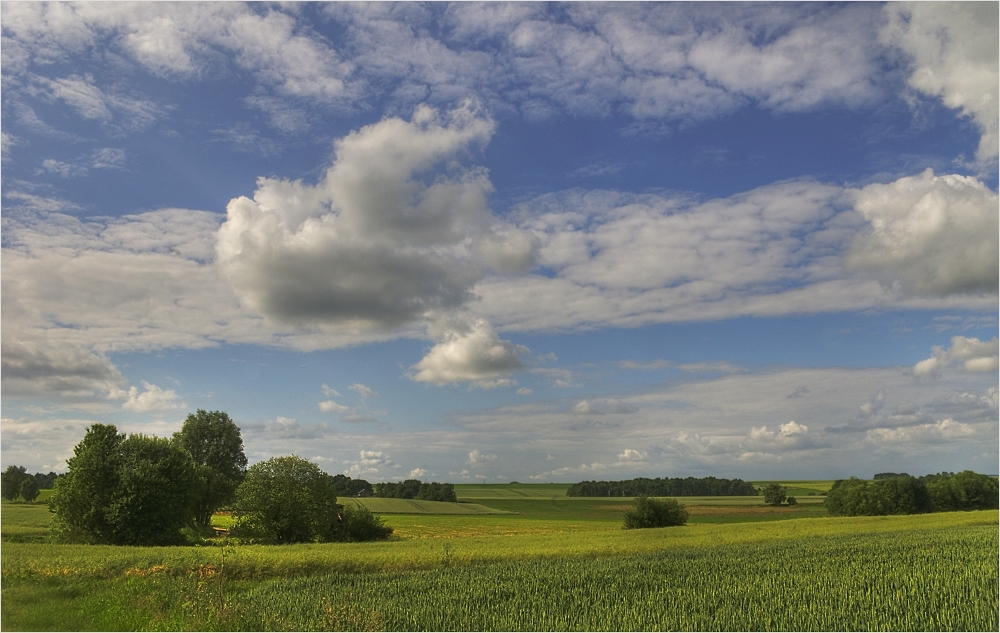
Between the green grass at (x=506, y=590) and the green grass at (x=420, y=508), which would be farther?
the green grass at (x=420, y=508)

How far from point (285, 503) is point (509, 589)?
32.2m

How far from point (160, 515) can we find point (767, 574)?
137 ft

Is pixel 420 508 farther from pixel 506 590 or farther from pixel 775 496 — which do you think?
pixel 506 590

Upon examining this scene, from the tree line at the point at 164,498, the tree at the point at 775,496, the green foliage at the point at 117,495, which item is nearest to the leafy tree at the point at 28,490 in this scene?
the tree line at the point at 164,498

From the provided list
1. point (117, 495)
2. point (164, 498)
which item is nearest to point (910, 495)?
point (164, 498)

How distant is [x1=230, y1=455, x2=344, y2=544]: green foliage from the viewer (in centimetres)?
4606

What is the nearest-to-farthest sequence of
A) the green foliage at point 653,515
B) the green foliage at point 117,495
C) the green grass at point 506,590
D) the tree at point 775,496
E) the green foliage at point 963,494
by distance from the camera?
the green grass at point 506,590
the green foliage at point 117,495
the green foliage at point 653,515
the green foliage at point 963,494
the tree at point 775,496

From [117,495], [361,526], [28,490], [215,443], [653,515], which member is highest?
[215,443]

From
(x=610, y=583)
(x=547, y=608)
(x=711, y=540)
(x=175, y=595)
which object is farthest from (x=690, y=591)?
(x=711, y=540)

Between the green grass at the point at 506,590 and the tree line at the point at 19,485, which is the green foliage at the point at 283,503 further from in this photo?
the tree line at the point at 19,485

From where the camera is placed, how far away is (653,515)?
67000 mm

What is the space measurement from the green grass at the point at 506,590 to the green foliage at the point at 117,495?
1291 cm

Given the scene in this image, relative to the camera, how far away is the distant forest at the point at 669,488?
166625 mm

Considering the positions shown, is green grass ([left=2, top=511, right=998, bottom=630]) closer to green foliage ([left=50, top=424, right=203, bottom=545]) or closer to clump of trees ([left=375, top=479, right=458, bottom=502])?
green foliage ([left=50, top=424, right=203, bottom=545])
